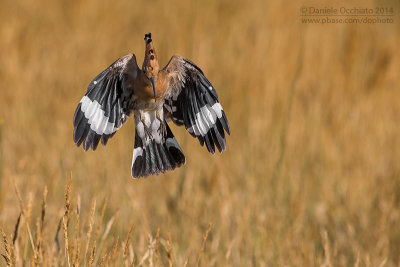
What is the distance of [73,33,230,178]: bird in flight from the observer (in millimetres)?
1568

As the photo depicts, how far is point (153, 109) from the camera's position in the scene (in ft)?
5.32

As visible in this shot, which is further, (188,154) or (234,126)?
(234,126)

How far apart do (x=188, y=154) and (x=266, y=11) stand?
1498 mm

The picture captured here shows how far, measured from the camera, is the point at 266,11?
444 centimetres

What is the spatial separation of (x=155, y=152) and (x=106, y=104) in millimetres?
172

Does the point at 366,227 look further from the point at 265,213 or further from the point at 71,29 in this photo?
the point at 71,29

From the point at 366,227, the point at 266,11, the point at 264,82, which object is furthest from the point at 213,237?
the point at 266,11

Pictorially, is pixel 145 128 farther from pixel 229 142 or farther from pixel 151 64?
pixel 229 142

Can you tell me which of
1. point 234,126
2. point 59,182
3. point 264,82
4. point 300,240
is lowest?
point 300,240

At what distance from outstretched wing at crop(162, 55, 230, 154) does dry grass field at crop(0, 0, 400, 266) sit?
0.46 m
